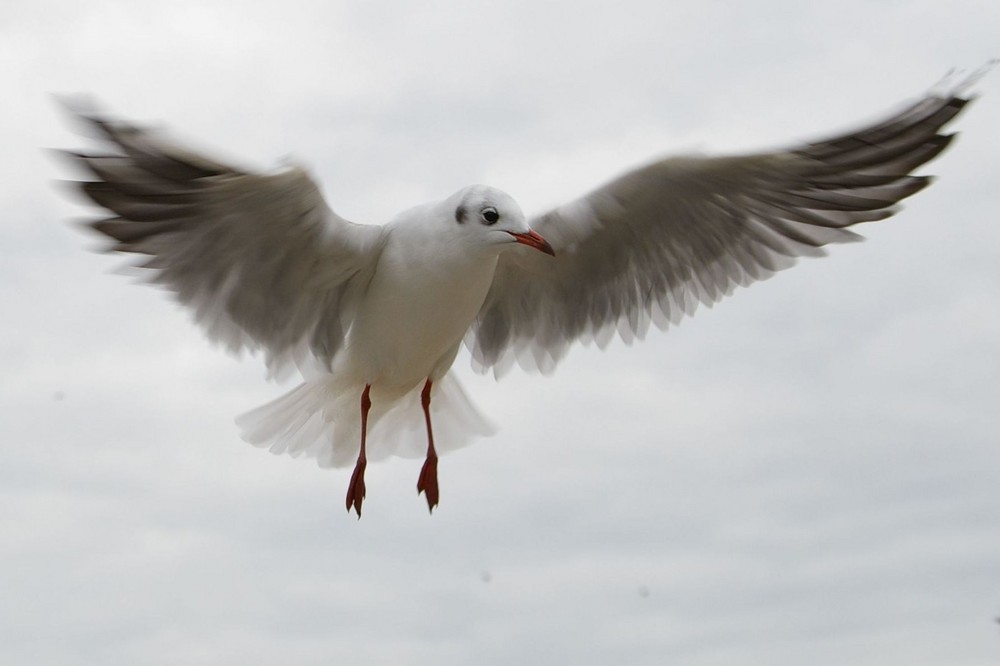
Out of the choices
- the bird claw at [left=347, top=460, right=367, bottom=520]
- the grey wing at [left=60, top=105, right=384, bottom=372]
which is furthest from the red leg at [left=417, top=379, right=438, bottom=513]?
the grey wing at [left=60, top=105, right=384, bottom=372]

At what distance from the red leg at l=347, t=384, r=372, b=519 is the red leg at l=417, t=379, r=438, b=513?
287mm

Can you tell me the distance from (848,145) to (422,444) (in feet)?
8.90

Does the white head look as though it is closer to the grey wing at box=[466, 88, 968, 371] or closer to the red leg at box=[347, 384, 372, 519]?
the grey wing at box=[466, 88, 968, 371]

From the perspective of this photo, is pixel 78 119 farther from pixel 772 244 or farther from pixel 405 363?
pixel 772 244

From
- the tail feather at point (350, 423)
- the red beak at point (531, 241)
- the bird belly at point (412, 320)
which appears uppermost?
the red beak at point (531, 241)

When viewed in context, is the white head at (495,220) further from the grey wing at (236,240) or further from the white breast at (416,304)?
the grey wing at (236,240)

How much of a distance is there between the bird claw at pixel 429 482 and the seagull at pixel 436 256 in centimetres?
1

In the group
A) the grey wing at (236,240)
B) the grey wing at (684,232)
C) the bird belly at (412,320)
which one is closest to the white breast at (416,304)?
the bird belly at (412,320)

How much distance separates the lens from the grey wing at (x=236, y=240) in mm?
6578

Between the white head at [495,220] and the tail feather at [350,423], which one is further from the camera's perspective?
the tail feather at [350,423]

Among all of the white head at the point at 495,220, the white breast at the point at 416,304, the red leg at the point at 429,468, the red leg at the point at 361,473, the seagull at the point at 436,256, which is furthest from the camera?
the red leg at the point at 429,468

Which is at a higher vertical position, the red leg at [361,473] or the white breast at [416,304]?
the white breast at [416,304]

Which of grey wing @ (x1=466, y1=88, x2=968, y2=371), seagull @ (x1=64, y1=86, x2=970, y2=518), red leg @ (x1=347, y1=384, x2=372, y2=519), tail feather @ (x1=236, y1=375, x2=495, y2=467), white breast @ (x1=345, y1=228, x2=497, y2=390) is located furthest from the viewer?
tail feather @ (x1=236, y1=375, x2=495, y2=467)

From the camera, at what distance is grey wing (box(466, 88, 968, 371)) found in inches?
298
